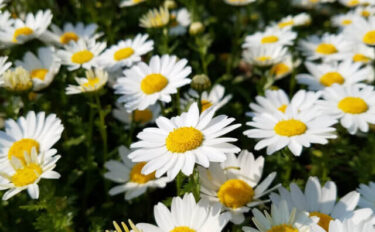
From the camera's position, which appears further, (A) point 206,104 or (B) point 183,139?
(A) point 206,104

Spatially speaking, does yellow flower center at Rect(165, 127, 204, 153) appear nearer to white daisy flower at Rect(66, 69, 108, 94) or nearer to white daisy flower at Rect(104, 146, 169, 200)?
white daisy flower at Rect(104, 146, 169, 200)

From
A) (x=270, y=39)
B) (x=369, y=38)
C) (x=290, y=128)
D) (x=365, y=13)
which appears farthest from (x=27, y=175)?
(x=365, y=13)

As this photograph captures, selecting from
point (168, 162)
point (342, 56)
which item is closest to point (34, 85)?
point (168, 162)

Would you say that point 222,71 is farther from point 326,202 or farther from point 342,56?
point 326,202

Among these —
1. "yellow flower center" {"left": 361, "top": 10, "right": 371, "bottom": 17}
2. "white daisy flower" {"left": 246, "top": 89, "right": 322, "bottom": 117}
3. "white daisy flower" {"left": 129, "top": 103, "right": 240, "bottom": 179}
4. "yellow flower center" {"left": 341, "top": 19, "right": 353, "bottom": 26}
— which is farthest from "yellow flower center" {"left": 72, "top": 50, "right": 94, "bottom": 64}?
"yellow flower center" {"left": 361, "top": 10, "right": 371, "bottom": 17}

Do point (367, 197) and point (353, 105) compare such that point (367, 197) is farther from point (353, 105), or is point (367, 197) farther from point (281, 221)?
point (281, 221)

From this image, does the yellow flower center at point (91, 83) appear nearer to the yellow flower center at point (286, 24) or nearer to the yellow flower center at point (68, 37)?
the yellow flower center at point (68, 37)

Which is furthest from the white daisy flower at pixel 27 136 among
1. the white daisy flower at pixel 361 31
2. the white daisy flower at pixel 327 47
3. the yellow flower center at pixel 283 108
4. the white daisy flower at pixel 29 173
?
the white daisy flower at pixel 361 31
